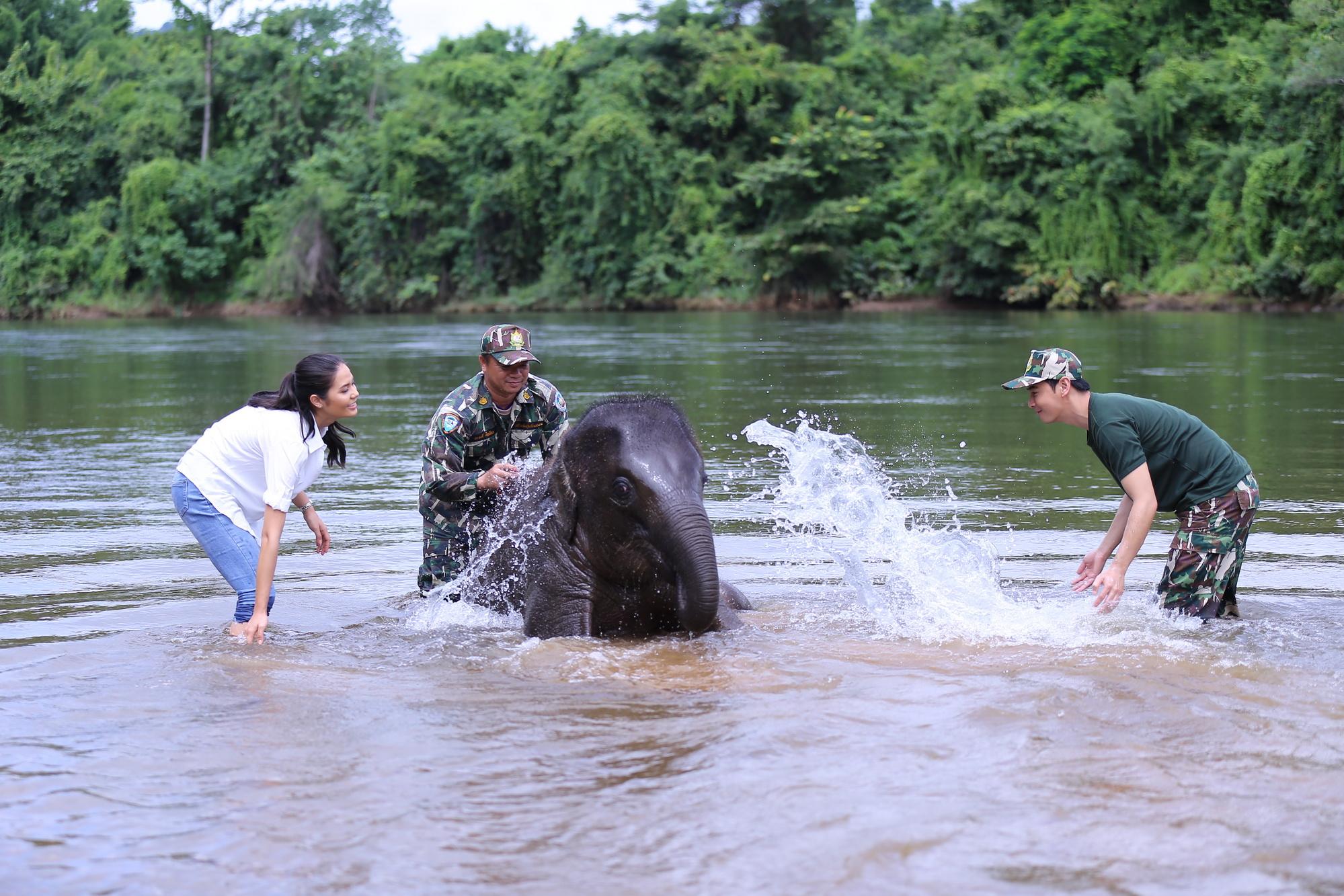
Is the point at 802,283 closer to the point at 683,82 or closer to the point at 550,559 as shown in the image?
the point at 683,82

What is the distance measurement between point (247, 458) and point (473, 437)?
4.13ft

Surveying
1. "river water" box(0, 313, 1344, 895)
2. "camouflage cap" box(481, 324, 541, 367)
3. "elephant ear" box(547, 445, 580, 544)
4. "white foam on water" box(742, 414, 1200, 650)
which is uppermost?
"camouflage cap" box(481, 324, 541, 367)

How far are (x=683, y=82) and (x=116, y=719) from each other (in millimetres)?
58669

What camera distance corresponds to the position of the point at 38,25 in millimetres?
88562

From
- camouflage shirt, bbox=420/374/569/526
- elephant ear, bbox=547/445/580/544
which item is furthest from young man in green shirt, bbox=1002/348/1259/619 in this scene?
camouflage shirt, bbox=420/374/569/526

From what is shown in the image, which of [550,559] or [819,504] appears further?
[819,504]

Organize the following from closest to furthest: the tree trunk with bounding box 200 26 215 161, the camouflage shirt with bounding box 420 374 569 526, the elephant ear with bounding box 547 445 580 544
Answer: the elephant ear with bounding box 547 445 580 544
the camouflage shirt with bounding box 420 374 569 526
the tree trunk with bounding box 200 26 215 161

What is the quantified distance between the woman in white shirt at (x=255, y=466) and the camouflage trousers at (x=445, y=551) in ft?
3.44

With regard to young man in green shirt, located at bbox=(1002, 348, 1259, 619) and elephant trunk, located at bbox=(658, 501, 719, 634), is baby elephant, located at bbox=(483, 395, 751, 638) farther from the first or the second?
young man in green shirt, located at bbox=(1002, 348, 1259, 619)

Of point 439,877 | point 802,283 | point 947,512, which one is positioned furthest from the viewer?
point 802,283

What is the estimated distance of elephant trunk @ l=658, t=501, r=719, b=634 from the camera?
6543 millimetres

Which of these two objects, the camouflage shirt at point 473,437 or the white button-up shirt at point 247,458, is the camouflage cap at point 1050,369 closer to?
the camouflage shirt at point 473,437

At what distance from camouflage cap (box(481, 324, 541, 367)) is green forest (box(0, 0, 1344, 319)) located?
38.8 m

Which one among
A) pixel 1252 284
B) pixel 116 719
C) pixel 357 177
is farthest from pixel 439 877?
pixel 357 177
